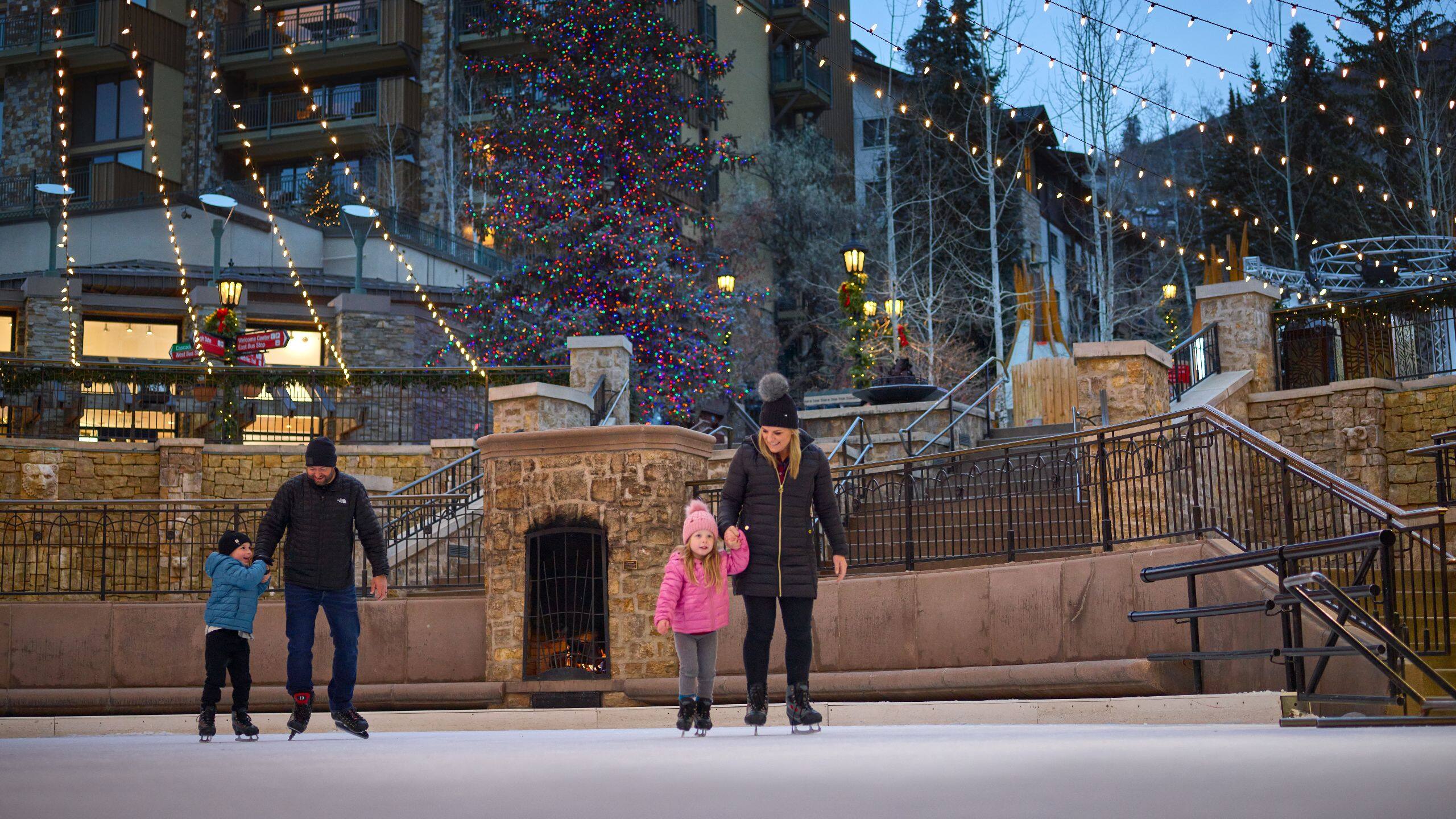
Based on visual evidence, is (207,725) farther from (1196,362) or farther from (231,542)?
(1196,362)

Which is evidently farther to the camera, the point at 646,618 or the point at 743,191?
the point at 743,191

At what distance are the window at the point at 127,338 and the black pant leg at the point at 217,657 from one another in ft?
86.2

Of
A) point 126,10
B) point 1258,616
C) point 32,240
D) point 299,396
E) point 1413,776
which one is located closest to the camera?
point 1413,776

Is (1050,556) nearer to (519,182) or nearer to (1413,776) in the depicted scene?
(1413,776)

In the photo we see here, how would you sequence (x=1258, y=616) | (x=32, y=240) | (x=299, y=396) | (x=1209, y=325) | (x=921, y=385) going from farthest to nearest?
(x=32, y=240) → (x=299, y=396) → (x=921, y=385) → (x=1209, y=325) → (x=1258, y=616)

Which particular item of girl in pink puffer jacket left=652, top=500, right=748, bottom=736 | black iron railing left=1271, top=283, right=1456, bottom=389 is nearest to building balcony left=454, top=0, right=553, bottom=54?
black iron railing left=1271, top=283, right=1456, bottom=389

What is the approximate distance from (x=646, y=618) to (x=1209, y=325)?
32.1ft

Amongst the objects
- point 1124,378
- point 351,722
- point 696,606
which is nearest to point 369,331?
point 1124,378

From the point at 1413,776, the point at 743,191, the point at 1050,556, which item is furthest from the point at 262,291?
the point at 1413,776

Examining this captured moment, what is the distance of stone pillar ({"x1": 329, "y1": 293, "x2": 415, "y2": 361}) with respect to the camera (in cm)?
3050

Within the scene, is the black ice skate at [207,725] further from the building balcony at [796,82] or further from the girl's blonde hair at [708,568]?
the building balcony at [796,82]

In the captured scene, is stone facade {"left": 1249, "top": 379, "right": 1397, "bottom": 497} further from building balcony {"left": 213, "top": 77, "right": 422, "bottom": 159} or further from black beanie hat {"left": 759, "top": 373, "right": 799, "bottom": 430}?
building balcony {"left": 213, "top": 77, "right": 422, "bottom": 159}

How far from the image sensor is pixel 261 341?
23750 millimetres

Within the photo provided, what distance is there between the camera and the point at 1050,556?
1225cm
